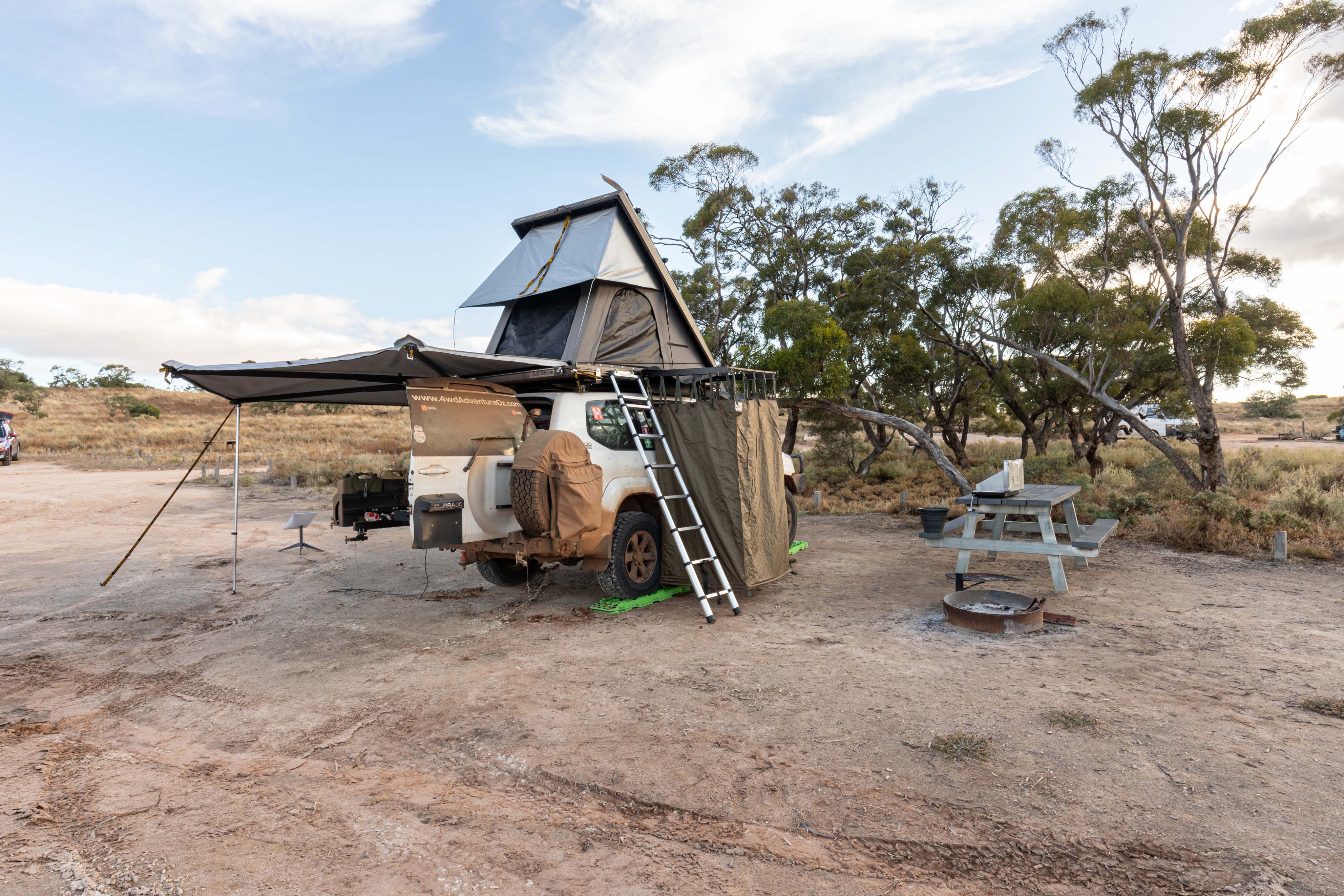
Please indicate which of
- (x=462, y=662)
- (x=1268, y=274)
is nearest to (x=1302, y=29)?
(x=1268, y=274)

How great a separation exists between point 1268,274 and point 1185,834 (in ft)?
51.0

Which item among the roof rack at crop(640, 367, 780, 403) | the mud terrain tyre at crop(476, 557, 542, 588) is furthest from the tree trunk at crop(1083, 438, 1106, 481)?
the mud terrain tyre at crop(476, 557, 542, 588)

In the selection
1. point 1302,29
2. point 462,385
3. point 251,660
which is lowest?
point 251,660

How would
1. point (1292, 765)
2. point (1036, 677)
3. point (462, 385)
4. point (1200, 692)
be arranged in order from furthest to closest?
point (462, 385)
point (1036, 677)
point (1200, 692)
point (1292, 765)

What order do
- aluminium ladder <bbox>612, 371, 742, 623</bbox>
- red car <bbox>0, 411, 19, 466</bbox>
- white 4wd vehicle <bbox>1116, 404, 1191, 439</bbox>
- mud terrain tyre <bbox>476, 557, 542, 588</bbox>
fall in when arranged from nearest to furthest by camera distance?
1. aluminium ladder <bbox>612, 371, 742, 623</bbox>
2. mud terrain tyre <bbox>476, 557, 542, 588</bbox>
3. white 4wd vehicle <bbox>1116, 404, 1191, 439</bbox>
4. red car <bbox>0, 411, 19, 466</bbox>

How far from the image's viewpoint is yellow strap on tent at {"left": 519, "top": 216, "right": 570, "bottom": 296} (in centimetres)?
871

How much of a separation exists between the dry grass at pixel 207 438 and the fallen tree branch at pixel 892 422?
1003cm

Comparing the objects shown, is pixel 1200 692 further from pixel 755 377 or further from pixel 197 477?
pixel 197 477

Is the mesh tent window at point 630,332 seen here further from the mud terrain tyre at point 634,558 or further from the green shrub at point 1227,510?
the green shrub at point 1227,510

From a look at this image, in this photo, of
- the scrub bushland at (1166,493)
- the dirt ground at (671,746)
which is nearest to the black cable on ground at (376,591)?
the dirt ground at (671,746)

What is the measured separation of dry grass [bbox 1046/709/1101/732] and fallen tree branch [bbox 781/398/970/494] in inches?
337

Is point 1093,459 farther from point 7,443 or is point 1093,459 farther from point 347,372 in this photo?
point 7,443

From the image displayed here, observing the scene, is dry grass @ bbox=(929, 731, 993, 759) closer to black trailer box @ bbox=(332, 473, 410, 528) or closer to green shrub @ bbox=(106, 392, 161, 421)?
black trailer box @ bbox=(332, 473, 410, 528)

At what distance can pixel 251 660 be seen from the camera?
553 cm
